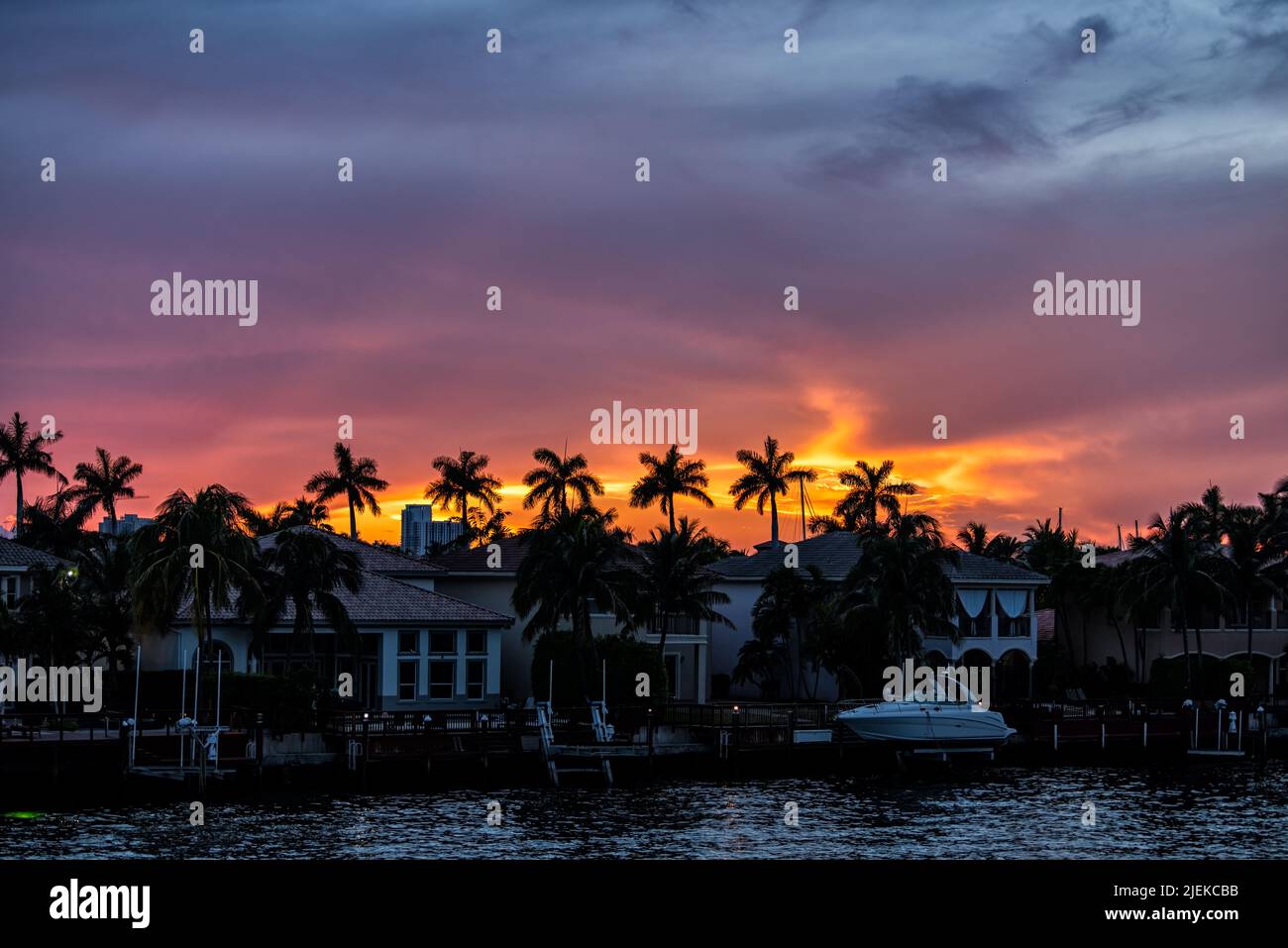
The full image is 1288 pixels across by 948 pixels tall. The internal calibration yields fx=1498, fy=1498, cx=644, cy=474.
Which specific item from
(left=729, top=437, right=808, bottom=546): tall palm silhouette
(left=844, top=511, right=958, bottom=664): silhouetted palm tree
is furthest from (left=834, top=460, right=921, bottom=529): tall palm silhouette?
(left=844, top=511, right=958, bottom=664): silhouetted palm tree

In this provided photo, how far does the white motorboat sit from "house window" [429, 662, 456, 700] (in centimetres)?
1907

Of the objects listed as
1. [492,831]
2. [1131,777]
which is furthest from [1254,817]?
[492,831]

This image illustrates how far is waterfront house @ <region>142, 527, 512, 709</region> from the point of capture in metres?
65.0

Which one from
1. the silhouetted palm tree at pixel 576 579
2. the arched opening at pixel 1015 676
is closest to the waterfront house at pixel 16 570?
the silhouetted palm tree at pixel 576 579

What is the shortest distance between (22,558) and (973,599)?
165 ft

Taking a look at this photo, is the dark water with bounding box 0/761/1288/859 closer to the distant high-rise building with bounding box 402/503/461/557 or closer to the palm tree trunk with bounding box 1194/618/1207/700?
the palm tree trunk with bounding box 1194/618/1207/700

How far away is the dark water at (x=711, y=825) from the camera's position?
39250mm

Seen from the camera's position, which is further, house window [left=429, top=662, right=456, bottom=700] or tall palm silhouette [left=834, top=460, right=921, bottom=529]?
tall palm silhouette [left=834, top=460, right=921, bottom=529]

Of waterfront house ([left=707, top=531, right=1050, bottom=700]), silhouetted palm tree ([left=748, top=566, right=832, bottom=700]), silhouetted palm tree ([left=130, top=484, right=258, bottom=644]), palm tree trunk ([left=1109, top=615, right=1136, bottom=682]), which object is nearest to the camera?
silhouetted palm tree ([left=130, top=484, right=258, bottom=644])

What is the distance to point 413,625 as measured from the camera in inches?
2707

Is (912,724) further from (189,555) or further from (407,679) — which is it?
(189,555)

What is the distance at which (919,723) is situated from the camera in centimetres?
6131
